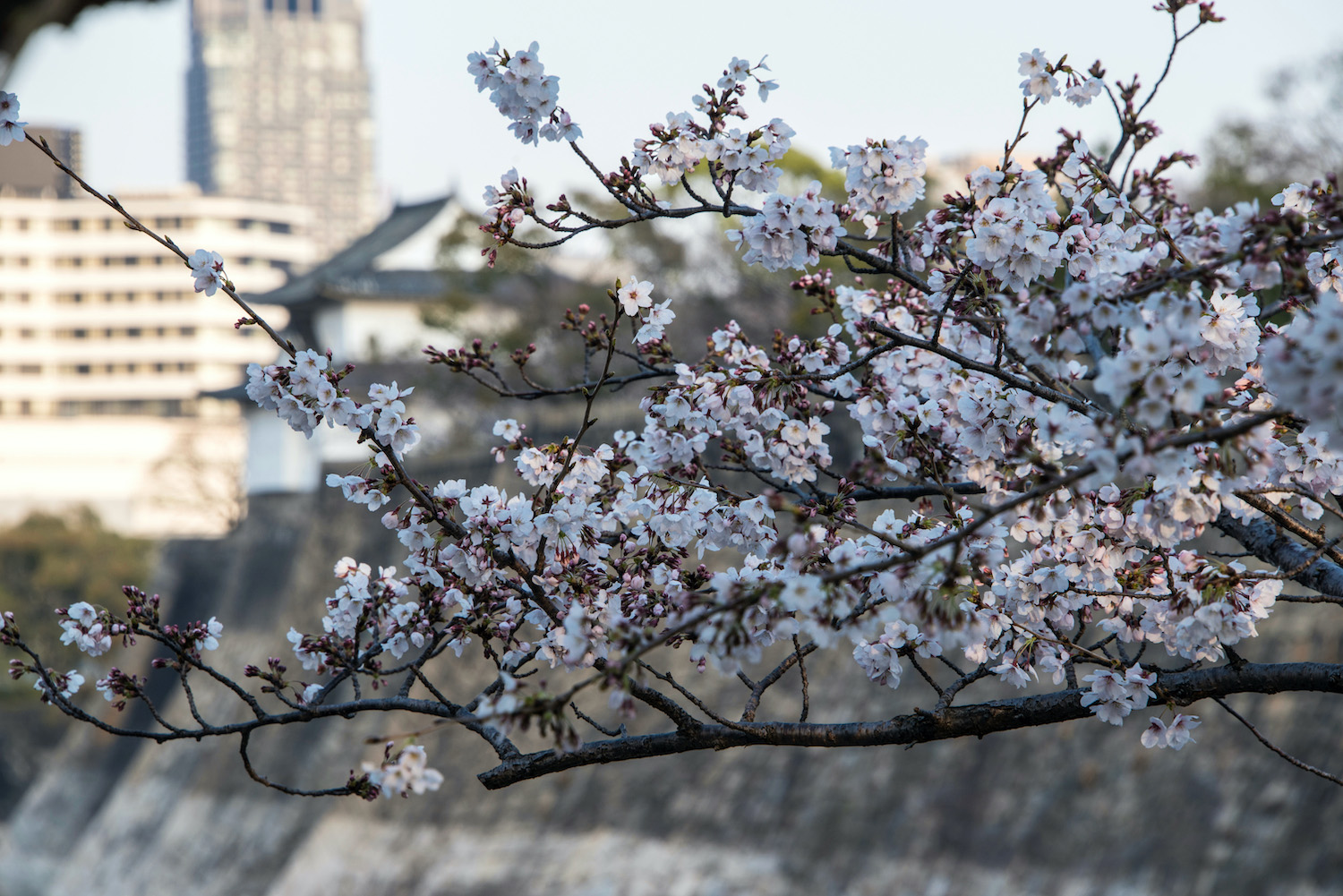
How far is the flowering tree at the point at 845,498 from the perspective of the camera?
102 inches

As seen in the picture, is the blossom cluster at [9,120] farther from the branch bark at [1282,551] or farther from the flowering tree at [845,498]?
the branch bark at [1282,551]

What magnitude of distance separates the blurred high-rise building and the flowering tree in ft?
466

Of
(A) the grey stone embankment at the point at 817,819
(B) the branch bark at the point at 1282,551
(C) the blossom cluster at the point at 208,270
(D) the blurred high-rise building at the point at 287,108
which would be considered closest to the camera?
(C) the blossom cluster at the point at 208,270

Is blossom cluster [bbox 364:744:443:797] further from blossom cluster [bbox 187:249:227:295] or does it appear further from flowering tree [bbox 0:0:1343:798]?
blossom cluster [bbox 187:249:227:295]

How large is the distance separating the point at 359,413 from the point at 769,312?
59.6ft

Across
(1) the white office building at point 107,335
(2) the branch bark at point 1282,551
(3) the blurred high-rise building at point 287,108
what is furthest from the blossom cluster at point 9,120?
(3) the blurred high-rise building at point 287,108

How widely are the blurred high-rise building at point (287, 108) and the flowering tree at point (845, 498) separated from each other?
14204 centimetres

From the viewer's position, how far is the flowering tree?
102 inches

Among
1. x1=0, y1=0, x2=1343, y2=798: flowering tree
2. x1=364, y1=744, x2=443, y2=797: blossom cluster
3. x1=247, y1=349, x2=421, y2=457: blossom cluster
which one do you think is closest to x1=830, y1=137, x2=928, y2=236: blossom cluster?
x1=0, y1=0, x2=1343, y2=798: flowering tree

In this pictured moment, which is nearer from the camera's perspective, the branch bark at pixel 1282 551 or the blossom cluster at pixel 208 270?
the blossom cluster at pixel 208 270

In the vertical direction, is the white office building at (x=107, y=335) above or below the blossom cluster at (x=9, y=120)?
above

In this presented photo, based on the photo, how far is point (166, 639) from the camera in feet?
11.2

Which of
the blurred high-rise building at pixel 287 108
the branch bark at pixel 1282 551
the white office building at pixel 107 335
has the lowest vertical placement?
the branch bark at pixel 1282 551


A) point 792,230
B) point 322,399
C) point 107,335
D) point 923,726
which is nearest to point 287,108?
point 107,335
